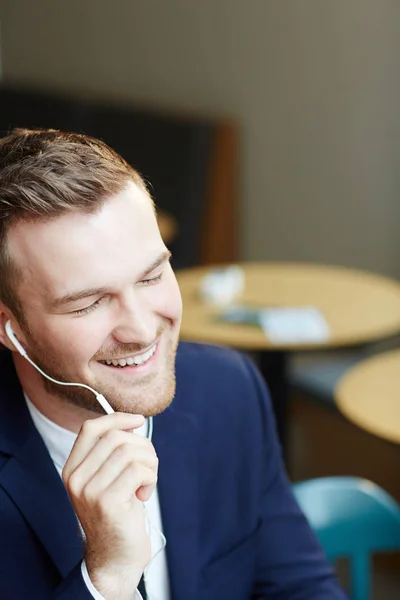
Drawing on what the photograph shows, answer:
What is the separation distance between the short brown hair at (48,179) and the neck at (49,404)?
13 cm

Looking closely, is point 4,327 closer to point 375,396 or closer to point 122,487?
point 122,487

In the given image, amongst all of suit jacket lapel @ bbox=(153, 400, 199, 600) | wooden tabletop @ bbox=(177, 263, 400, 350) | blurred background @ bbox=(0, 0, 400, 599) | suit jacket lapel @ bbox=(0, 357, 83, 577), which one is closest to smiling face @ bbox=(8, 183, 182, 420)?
suit jacket lapel @ bbox=(0, 357, 83, 577)

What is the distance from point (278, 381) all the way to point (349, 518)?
1.62m

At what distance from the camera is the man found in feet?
4.36

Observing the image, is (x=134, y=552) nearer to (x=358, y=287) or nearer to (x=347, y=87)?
(x=358, y=287)

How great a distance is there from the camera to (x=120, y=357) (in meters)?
1.43

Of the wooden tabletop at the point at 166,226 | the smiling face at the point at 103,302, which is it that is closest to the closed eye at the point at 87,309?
the smiling face at the point at 103,302

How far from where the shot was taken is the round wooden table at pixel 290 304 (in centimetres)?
327

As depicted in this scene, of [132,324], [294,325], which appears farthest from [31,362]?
[294,325]

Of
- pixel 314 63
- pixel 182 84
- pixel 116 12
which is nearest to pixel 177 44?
pixel 182 84

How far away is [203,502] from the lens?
5.63 feet

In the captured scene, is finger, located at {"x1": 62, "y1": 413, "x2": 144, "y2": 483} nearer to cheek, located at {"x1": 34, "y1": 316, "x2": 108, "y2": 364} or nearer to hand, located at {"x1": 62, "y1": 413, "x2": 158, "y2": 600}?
hand, located at {"x1": 62, "y1": 413, "x2": 158, "y2": 600}

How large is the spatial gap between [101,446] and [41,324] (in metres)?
0.22

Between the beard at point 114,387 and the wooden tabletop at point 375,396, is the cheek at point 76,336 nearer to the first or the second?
the beard at point 114,387
